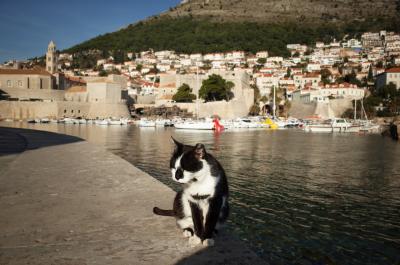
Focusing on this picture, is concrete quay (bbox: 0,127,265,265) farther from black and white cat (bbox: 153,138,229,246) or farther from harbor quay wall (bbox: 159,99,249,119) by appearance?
harbor quay wall (bbox: 159,99,249,119)

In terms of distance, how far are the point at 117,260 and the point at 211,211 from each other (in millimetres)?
798

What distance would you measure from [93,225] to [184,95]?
65.2m

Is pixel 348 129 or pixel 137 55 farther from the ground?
pixel 137 55

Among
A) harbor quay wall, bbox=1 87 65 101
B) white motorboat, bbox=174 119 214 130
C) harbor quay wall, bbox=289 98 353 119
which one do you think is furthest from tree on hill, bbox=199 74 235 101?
harbor quay wall, bbox=1 87 65 101

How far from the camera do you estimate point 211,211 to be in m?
2.92

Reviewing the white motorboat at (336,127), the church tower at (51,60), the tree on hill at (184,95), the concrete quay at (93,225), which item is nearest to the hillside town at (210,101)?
the church tower at (51,60)

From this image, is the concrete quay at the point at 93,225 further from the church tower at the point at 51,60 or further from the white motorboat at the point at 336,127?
the church tower at the point at 51,60

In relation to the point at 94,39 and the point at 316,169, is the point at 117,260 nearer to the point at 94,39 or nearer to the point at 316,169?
the point at 316,169

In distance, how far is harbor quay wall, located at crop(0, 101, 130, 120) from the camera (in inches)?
2354

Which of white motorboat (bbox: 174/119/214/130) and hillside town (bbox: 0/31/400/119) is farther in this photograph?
hillside town (bbox: 0/31/400/119)

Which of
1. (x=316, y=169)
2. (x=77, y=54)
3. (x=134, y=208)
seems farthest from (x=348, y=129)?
(x=77, y=54)

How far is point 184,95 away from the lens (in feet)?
224

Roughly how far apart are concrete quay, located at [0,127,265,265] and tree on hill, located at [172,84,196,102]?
6252 cm

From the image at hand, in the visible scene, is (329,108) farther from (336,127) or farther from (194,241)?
(194,241)
